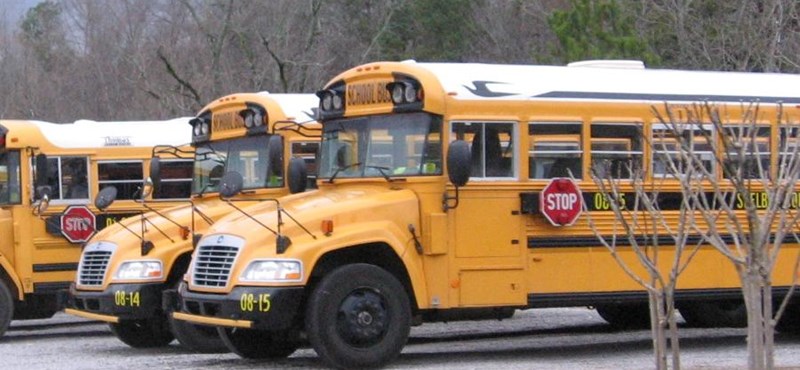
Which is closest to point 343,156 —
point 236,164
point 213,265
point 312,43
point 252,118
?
point 213,265

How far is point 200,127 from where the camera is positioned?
53.2 ft

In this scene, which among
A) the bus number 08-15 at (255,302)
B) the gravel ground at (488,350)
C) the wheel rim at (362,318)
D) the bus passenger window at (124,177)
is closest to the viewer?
the bus number 08-15 at (255,302)

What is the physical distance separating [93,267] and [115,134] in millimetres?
3199

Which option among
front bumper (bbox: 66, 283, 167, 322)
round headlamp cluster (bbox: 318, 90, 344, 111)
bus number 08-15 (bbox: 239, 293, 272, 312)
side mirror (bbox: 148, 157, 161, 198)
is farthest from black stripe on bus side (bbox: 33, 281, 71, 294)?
bus number 08-15 (bbox: 239, 293, 272, 312)

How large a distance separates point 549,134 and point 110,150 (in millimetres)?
6493

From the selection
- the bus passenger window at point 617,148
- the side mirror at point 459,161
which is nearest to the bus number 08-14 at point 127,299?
the side mirror at point 459,161

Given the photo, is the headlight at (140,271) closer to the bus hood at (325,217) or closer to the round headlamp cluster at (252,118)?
the bus hood at (325,217)

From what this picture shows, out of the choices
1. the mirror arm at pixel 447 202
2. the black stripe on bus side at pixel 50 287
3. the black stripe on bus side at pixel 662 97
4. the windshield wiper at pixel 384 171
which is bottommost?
the black stripe on bus side at pixel 50 287

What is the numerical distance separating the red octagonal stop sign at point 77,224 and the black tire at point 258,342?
3897 millimetres

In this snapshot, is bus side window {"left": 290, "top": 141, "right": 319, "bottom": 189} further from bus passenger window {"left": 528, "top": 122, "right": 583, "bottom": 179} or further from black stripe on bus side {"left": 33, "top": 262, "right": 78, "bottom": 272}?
black stripe on bus side {"left": 33, "top": 262, "right": 78, "bottom": 272}

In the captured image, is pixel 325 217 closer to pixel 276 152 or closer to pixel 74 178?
pixel 276 152

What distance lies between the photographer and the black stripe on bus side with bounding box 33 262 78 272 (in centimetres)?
1678

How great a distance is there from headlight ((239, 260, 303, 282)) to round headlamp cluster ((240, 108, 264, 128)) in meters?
3.58

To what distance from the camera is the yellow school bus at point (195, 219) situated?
14.3m
